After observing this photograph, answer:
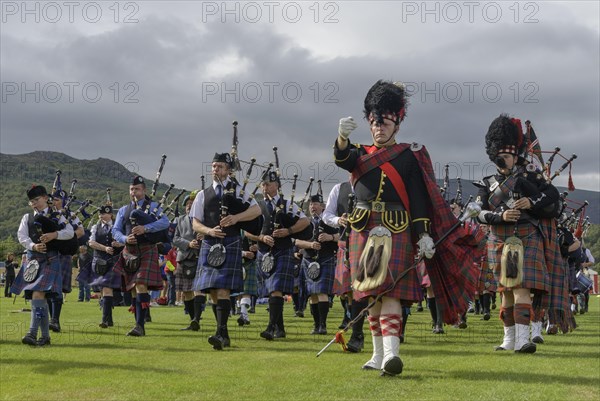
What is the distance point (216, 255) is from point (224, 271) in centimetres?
20

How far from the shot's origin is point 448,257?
6.03 metres

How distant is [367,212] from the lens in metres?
5.82

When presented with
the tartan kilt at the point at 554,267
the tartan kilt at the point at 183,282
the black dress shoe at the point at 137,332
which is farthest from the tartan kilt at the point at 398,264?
the tartan kilt at the point at 183,282

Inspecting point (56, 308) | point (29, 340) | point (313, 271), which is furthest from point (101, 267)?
point (313, 271)

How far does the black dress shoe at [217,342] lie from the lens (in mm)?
7570

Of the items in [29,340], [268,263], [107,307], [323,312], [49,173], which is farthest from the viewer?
[49,173]

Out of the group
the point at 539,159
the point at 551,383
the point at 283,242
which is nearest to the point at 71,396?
the point at 551,383

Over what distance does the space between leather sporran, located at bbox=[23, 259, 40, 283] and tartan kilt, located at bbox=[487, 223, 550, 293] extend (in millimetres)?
5354

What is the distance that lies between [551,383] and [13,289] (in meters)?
6.34

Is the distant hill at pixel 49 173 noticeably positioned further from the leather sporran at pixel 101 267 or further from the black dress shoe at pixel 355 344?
the black dress shoe at pixel 355 344

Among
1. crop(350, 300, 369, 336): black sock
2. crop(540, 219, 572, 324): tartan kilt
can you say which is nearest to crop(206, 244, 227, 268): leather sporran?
crop(350, 300, 369, 336): black sock

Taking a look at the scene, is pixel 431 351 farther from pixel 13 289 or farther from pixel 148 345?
pixel 13 289

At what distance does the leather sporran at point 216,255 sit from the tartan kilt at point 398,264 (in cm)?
242

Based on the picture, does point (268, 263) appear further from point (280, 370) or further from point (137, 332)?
point (280, 370)
